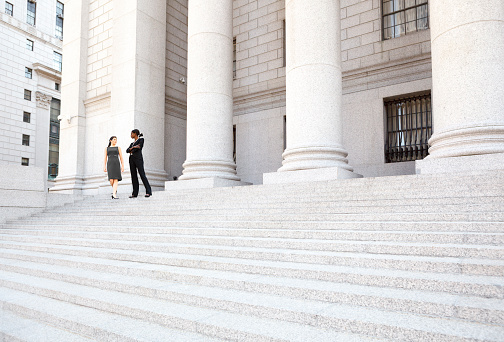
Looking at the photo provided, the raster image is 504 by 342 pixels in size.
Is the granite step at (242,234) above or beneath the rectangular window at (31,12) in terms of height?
beneath

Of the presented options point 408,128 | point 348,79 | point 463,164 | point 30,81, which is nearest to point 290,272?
point 463,164

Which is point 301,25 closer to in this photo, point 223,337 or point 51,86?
point 223,337

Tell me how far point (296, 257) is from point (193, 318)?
177 centimetres

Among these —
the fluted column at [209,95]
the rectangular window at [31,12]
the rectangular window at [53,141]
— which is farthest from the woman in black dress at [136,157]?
the rectangular window at [53,141]

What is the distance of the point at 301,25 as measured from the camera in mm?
10773

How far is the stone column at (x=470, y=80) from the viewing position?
310 inches

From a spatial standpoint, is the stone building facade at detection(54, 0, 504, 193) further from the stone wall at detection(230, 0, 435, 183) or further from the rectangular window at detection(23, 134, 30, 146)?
the rectangular window at detection(23, 134, 30, 146)

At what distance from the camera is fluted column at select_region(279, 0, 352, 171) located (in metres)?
10.3

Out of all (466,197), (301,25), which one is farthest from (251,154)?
(466,197)

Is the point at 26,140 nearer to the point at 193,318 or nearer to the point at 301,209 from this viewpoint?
the point at 301,209

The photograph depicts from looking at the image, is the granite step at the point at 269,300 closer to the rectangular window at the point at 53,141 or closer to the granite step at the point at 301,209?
the granite step at the point at 301,209

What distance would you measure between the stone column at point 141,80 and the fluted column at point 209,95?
3.62m

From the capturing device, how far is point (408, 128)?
14.8m

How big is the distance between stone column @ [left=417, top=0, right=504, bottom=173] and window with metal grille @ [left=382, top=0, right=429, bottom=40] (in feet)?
23.2
